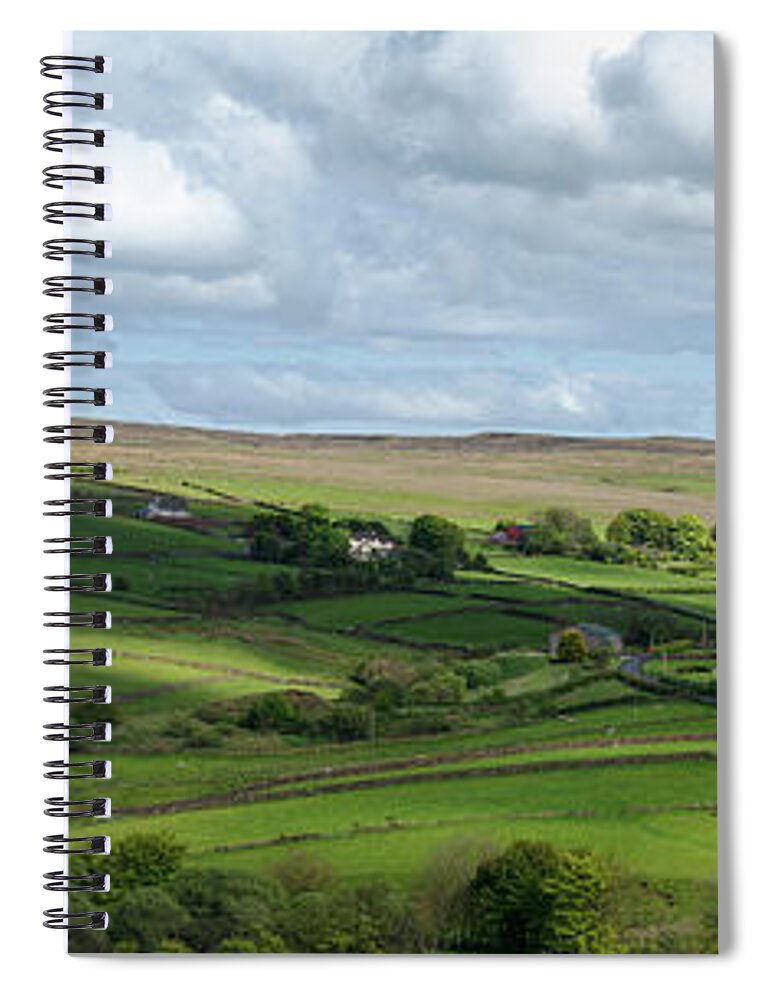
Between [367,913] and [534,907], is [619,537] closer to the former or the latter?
[534,907]

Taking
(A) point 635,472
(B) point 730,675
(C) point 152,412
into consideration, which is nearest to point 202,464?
(C) point 152,412

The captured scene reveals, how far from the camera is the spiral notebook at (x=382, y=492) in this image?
6.32 m

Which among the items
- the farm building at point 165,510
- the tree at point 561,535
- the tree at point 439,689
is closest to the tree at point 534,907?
the tree at point 439,689

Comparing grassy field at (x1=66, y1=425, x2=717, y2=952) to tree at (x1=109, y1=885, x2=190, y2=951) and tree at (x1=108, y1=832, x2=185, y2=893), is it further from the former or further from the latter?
tree at (x1=109, y1=885, x2=190, y2=951)

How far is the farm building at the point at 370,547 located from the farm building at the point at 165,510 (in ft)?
2.07

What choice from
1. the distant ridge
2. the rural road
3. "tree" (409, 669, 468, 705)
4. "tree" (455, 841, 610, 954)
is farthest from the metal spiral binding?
the rural road

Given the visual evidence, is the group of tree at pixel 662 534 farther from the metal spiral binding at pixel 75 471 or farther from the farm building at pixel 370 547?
the metal spiral binding at pixel 75 471

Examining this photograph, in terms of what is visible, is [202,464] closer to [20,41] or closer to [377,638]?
[377,638]

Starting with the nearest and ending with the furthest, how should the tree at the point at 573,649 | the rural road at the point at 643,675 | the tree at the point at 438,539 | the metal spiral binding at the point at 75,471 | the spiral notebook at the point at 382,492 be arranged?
the metal spiral binding at the point at 75,471, the spiral notebook at the point at 382,492, the rural road at the point at 643,675, the tree at the point at 573,649, the tree at the point at 438,539

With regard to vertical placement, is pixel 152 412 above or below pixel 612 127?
below

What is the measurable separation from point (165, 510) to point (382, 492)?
0.81m

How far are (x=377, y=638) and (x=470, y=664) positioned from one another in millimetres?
353

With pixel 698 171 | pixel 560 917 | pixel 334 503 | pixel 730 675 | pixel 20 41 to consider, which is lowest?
pixel 560 917

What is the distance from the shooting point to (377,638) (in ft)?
21.6
